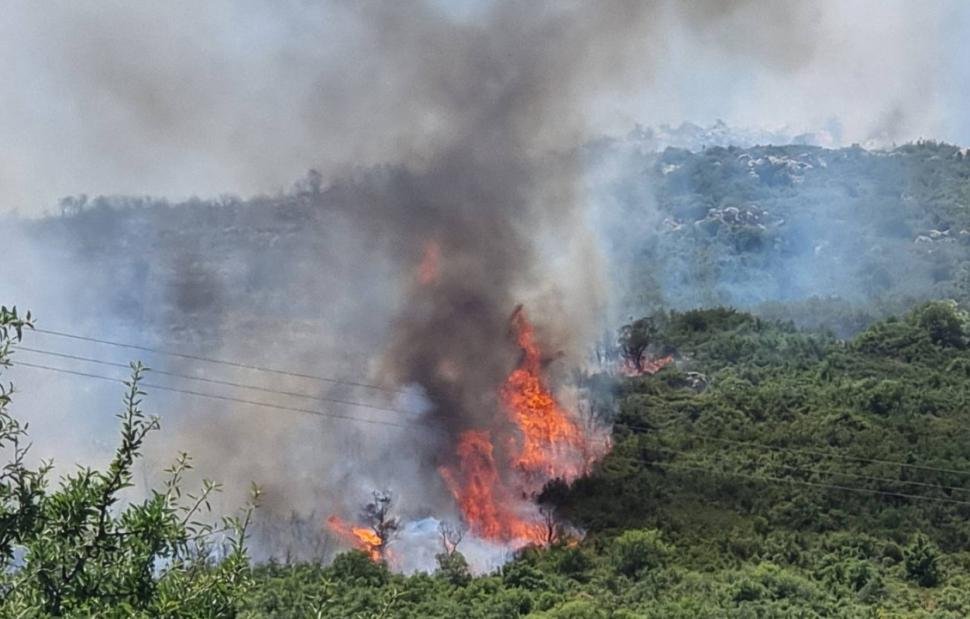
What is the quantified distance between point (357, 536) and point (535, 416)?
500 inches

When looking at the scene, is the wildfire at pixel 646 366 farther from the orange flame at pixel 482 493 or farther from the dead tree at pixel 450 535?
the dead tree at pixel 450 535

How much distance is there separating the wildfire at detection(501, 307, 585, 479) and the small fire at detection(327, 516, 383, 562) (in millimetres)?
9510

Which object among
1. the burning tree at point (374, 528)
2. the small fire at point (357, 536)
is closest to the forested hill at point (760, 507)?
the small fire at point (357, 536)

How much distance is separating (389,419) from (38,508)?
53.2 meters

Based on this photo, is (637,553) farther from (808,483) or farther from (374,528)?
(808,483)

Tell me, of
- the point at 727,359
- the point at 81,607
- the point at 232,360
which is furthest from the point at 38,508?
the point at 727,359

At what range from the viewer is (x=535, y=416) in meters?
65.6

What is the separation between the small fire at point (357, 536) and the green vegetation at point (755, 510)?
4.25 m

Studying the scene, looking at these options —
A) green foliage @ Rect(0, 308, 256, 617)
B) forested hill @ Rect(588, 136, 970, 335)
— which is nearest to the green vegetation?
green foliage @ Rect(0, 308, 256, 617)

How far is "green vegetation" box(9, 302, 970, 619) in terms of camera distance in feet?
162

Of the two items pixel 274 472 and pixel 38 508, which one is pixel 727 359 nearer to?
pixel 274 472

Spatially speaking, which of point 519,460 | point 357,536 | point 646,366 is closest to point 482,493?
point 519,460

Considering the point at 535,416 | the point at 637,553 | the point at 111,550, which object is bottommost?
the point at 111,550

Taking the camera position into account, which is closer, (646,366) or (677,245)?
(646,366)
